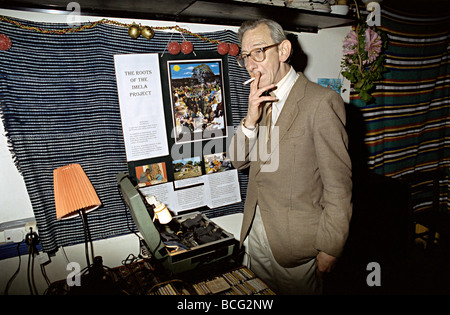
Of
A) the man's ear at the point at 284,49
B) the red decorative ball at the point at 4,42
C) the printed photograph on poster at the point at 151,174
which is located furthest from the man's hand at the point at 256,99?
the red decorative ball at the point at 4,42

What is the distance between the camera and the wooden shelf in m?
1.29

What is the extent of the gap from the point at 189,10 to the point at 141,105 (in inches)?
24.5

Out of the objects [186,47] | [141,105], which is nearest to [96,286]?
[141,105]

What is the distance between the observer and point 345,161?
111 centimetres

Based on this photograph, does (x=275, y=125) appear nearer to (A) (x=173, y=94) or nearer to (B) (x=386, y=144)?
(A) (x=173, y=94)

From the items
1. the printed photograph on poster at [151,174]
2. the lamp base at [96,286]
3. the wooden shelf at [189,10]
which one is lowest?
the lamp base at [96,286]

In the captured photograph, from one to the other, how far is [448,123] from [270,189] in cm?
284

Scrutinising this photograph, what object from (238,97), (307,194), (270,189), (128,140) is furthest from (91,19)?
(307,194)

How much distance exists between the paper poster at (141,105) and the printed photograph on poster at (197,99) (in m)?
0.10

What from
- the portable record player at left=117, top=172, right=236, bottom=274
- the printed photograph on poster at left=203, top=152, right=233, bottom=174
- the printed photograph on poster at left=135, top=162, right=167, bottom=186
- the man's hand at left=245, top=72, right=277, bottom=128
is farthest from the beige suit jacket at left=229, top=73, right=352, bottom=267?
the printed photograph on poster at left=135, top=162, right=167, bottom=186

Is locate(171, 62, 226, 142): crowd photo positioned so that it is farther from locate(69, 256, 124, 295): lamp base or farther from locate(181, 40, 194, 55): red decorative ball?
locate(69, 256, 124, 295): lamp base

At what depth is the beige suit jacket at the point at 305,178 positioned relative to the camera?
1109 mm

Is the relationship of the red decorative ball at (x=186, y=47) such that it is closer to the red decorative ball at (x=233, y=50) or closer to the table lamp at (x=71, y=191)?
the red decorative ball at (x=233, y=50)

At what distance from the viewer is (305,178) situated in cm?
121
